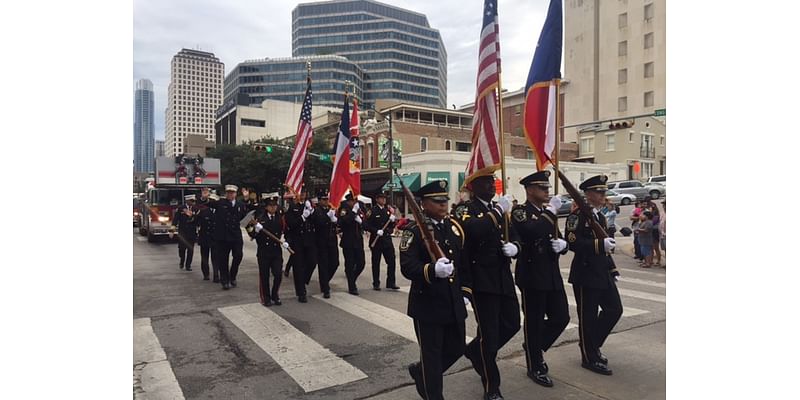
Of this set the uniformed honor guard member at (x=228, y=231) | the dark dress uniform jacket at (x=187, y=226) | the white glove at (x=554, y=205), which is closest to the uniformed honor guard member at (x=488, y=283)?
the white glove at (x=554, y=205)

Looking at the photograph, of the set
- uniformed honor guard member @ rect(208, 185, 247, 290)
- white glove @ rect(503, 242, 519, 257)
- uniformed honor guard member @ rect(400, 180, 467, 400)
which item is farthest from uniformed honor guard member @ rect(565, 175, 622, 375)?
uniformed honor guard member @ rect(208, 185, 247, 290)

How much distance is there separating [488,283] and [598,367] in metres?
1.60

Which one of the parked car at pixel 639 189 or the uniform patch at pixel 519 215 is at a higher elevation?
the parked car at pixel 639 189

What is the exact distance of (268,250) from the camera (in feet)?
27.8

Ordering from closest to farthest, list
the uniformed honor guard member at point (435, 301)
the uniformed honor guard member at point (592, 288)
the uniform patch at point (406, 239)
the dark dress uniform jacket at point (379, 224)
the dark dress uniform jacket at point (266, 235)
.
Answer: the uniformed honor guard member at point (435, 301) → the uniform patch at point (406, 239) → the uniformed honor guard member at point (592, 288) → the dark dress uniform jacket at point (266, 235) → the dark dress uniform jacket at point (379, 224)

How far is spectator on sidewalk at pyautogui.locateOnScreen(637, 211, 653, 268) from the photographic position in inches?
508

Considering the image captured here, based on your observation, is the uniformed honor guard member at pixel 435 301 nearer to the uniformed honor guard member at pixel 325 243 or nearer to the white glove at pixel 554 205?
the white glove at pixel 554 205

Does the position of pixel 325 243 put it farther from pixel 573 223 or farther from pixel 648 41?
pixel 648 41

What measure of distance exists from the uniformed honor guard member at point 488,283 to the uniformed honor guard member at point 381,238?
4.98 m

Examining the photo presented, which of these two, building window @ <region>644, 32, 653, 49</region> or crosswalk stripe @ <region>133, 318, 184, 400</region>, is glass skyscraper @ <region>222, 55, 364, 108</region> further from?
crosswalk stripe @ <region>133, 318, 184, 400</region>

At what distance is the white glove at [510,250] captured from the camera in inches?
169

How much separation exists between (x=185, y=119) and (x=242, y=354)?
5.30 meters
